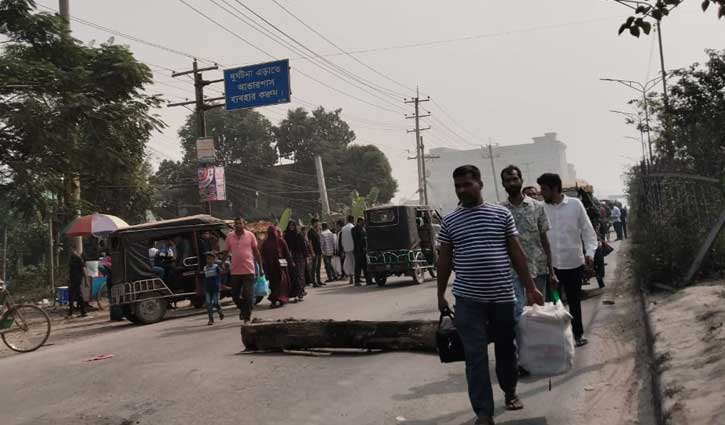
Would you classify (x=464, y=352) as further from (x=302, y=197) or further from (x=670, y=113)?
(x=302, y=197)

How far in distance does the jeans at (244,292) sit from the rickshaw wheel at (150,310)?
2.66m

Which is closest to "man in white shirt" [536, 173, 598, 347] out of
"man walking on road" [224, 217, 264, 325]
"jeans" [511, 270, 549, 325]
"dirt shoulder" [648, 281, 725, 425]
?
"jeans" [511, 270, 549, 325]

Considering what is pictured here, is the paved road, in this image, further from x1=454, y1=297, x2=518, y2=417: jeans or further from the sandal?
x1=454, y1=297, x2=518, y2=417: jeans

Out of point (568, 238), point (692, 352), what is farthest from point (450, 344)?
point (568, 238)

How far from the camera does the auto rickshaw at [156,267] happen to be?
1427 cm

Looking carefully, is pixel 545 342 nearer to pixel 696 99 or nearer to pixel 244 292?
pixel 244 292

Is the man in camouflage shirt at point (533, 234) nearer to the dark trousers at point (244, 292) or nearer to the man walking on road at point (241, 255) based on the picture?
the dark trousers at point (244, 292)

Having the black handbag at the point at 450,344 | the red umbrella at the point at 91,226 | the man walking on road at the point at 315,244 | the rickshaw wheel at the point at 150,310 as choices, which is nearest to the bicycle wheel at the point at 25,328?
the rickshaw wheel at the point at 150,310

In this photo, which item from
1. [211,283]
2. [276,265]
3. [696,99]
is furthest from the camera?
[696,99]

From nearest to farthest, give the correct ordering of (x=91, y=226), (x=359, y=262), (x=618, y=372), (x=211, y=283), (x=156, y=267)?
(x=618, y=372) → (x=211, y=283) → (x=156, y=267) → (x=91, y=226) → (x=359, y=262)

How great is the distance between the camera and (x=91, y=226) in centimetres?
1902

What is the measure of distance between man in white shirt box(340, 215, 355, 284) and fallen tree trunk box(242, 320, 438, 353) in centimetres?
1146

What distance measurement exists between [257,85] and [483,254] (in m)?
17.8

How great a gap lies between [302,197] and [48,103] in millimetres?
43842
